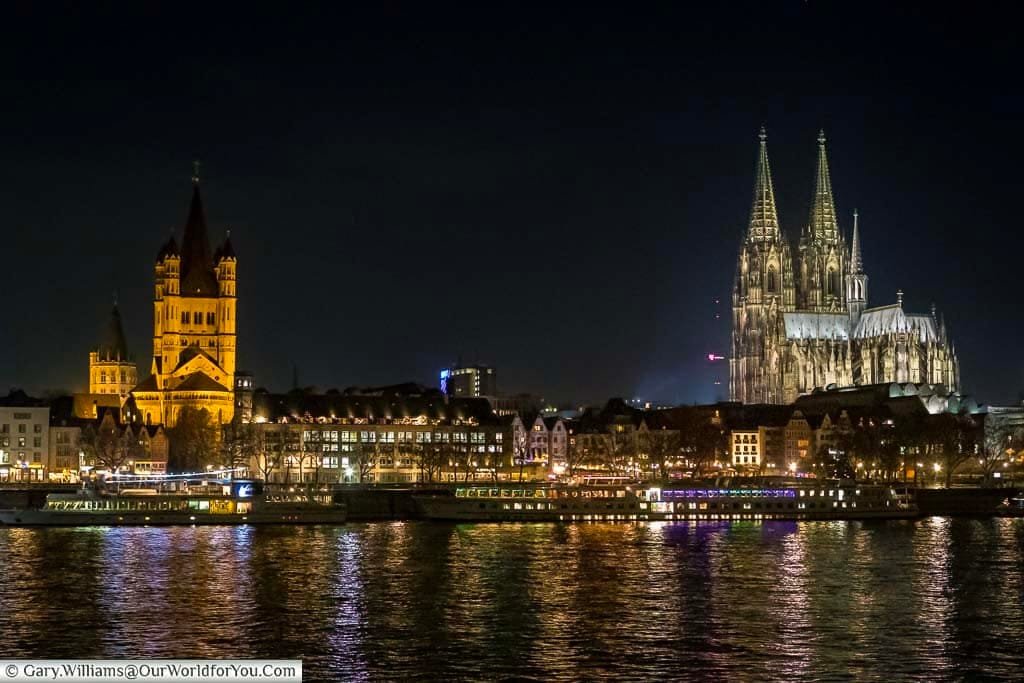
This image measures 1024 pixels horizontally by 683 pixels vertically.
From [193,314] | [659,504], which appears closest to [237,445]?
[193,314]

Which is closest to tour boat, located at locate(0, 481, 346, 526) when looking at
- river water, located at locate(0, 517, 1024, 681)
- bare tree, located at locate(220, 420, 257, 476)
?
river water, located at locate(0, 517, 1024, 681)

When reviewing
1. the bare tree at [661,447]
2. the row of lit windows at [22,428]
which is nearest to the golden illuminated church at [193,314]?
the row of lit windows at [22,428]

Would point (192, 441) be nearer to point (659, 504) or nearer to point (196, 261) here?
point (196, 261)

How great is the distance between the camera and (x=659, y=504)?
103 meters

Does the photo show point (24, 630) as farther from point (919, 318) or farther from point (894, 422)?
point (919, 318)

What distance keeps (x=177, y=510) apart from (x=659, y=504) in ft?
94.7

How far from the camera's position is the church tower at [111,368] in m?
174

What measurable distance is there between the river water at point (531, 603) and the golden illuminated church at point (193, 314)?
205 ft

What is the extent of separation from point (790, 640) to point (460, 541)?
35252 mm

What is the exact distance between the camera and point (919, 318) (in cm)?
19538

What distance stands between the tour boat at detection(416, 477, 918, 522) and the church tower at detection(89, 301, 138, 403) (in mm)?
78482

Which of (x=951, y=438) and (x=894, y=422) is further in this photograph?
(x=894, y=422)

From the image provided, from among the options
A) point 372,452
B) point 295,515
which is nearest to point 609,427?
point 372,452

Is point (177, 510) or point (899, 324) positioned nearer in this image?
point (177, 510)
